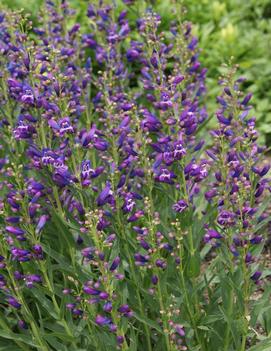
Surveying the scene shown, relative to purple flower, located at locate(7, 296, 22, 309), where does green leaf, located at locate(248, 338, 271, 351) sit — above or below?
below

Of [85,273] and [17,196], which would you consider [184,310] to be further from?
A: [17,196]

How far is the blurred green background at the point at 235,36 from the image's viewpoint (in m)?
8.57

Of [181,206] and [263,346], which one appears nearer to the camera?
[181,206]

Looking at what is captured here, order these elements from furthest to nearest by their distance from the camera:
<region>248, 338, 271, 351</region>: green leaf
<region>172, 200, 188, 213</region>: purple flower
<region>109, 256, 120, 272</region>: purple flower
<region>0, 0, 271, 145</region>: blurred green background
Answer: <region>0, 0, 271, 145</region>: blurred green background
<region>248, 338, 271, 351</region>: green leaf
<region>172, 200, 188, 213</region>: purple flower
<region>109, 256, 120, 272</region>: purple flower

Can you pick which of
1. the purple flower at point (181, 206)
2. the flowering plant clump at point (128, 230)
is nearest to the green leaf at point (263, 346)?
the flowering plant clump at point (128, 230)

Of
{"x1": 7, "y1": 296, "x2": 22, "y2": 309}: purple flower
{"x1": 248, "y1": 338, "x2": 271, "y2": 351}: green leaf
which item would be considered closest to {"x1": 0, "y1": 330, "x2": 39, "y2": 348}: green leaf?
{"x1": 7, "y1": 296, "x2": 22, "y2": 309}: purple flower

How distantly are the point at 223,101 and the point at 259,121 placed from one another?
12.1ft

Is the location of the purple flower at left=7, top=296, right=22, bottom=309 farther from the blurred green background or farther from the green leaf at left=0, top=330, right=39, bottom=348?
the blurred green background

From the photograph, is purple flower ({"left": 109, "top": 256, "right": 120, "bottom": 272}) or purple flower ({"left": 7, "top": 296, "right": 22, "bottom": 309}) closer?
purple flower ({"left": 109, "top": 256, "right": 120, "bottom": 272})

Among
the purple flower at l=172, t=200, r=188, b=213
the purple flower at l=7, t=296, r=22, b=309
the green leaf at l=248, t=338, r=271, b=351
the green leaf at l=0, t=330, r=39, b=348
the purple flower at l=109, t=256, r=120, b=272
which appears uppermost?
the purple flower at l=172, t=200, r=188, b=213

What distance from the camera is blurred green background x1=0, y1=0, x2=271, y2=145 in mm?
8570

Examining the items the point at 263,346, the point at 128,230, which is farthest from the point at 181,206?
the point at 263,346

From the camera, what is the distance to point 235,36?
349 inches

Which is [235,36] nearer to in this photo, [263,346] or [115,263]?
[263,346]
